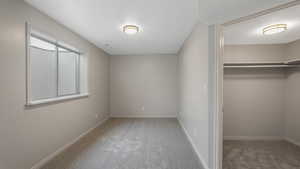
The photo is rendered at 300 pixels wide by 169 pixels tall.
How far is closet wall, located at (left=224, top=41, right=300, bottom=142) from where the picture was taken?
3.00m

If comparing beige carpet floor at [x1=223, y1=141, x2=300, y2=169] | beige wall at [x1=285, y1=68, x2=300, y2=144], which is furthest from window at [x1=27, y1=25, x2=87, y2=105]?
beige wall at [x1=285, y1=68, x2=300, y2=144]

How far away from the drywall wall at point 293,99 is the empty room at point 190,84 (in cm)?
2

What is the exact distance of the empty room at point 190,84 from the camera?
1674 mm

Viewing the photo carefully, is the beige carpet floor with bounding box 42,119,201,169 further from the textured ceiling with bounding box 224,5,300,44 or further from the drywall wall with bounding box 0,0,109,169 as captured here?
the textured ceiling with bounding box 224,5,300,44

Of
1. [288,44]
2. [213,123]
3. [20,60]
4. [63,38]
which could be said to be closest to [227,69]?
[288,44]

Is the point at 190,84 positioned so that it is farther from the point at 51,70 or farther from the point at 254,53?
the point at 51,70

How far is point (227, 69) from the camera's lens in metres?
3.12

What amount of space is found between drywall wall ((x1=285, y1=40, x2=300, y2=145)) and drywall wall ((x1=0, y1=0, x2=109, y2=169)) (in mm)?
4884

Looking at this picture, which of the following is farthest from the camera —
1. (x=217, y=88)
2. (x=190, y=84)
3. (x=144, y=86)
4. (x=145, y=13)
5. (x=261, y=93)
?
(x=144, y=86)

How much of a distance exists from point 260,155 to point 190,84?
5.99 ft

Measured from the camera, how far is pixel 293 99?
2859mm

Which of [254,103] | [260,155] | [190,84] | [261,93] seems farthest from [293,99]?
[190,84]

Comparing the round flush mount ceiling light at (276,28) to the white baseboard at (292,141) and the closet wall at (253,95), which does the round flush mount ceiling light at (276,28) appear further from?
the white baseboard at (292,141)

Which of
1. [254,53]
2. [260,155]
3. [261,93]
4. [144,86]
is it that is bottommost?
[260,155]
